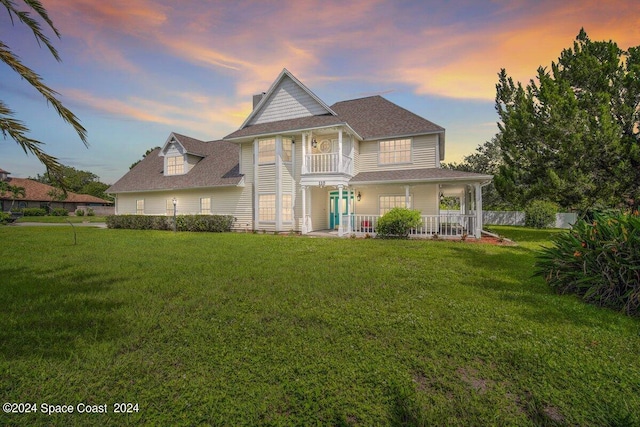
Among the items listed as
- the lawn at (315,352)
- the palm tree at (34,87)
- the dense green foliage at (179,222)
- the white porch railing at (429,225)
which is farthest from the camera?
the dense green foliage at (179,222)

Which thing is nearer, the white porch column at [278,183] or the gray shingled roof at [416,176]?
the gray shingled roof at [416,176]

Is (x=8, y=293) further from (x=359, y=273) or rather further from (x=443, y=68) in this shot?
Result: (x=443, y=68)

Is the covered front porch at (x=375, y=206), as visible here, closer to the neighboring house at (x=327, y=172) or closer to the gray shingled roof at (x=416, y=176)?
the neighboring house at (x=327, y=172)

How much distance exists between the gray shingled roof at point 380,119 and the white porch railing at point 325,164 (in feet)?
8.17

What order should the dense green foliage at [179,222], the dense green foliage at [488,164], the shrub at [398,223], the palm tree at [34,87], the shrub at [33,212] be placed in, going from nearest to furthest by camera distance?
the palm tree at [34,87] → the shrub at [398,223] → the dense green foliage at [179,222] → the dense green foliage at [488,164] → the shrub at [33,212]

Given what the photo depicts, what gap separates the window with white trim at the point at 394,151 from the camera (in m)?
16.8

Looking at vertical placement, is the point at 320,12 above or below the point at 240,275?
above

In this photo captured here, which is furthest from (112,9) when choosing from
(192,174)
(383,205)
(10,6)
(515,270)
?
(192,174)

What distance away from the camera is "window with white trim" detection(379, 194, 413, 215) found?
16875 millimetres

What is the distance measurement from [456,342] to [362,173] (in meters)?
14.4

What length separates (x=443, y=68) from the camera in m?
12.1

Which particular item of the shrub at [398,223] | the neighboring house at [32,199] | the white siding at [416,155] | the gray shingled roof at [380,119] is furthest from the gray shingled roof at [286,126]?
the neighboring house at [32,199]

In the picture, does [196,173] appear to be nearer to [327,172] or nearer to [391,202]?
[327,172]

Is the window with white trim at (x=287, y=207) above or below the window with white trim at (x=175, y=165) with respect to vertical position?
below
